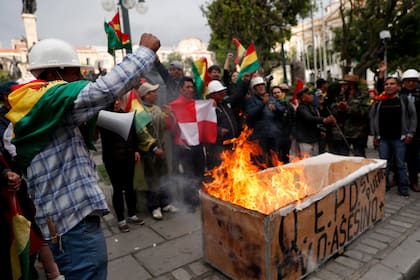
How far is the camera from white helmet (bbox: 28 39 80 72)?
184 cm

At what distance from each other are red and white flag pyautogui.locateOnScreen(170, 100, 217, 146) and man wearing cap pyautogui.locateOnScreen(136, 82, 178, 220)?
34 cm

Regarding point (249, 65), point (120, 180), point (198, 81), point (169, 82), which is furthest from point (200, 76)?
point (120, 180)

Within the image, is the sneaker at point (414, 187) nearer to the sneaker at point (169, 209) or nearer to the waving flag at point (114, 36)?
the sneaker at point (169, 209)

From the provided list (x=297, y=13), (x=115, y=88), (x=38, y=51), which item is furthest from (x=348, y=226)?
(x=297, y=13)

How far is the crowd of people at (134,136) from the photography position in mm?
1680

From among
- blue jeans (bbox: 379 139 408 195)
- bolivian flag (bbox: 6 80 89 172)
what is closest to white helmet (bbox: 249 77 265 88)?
blue jeans (bbox: 379 139 408 195)

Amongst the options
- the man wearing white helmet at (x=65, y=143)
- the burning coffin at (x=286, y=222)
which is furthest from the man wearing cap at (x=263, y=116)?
the man wearing white helmet at (x=65, y=143)

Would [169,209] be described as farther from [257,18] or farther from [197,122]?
[257,18]

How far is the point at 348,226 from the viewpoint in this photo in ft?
11.6

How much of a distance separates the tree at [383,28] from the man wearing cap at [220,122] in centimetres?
1418

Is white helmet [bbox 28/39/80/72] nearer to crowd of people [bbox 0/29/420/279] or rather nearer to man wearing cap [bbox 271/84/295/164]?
crowd of people [bbox 0/29/420/279]

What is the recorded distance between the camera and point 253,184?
3.53 meters

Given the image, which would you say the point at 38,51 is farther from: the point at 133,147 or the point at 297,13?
the point at 297,13

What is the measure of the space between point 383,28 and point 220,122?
15.8 m
